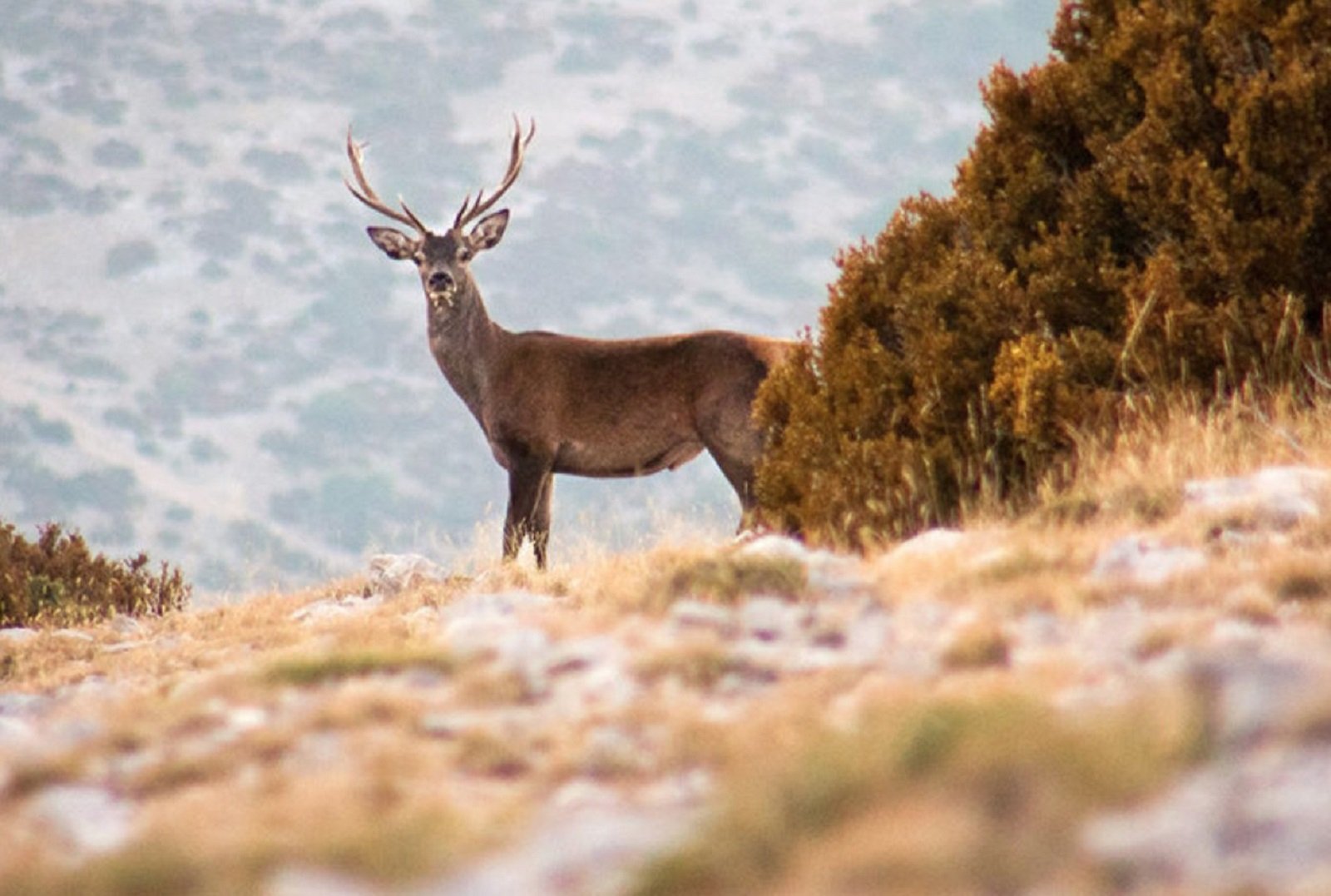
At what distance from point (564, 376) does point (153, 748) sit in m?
9.71

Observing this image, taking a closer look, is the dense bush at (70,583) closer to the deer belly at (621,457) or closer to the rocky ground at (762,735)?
the deer belly at (621,457)

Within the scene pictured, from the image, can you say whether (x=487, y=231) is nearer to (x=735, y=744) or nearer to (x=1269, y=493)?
(x=1269, y=493)

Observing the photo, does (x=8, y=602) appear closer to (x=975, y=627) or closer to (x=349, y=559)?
(x=975, y=627)

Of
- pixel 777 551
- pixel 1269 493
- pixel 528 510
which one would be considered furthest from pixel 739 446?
pixel 1269 493

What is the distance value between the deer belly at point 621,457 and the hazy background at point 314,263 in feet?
274

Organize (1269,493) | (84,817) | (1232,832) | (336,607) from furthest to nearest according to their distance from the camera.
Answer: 1. (336,607)
2. (1269,493)
3. (84,817)
4. (1232,832)

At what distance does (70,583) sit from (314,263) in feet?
453

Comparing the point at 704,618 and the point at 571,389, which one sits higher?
the point at 571,389

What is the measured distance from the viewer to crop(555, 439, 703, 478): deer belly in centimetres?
1444

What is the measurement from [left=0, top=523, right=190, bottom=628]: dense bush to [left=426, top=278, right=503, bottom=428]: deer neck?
270cm

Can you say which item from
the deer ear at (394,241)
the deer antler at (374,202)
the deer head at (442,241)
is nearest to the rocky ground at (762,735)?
the deer antler at (374,202)

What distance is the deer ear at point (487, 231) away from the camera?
14.9 metres

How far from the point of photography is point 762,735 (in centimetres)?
439

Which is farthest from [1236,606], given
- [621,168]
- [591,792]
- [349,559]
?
[621,168]
